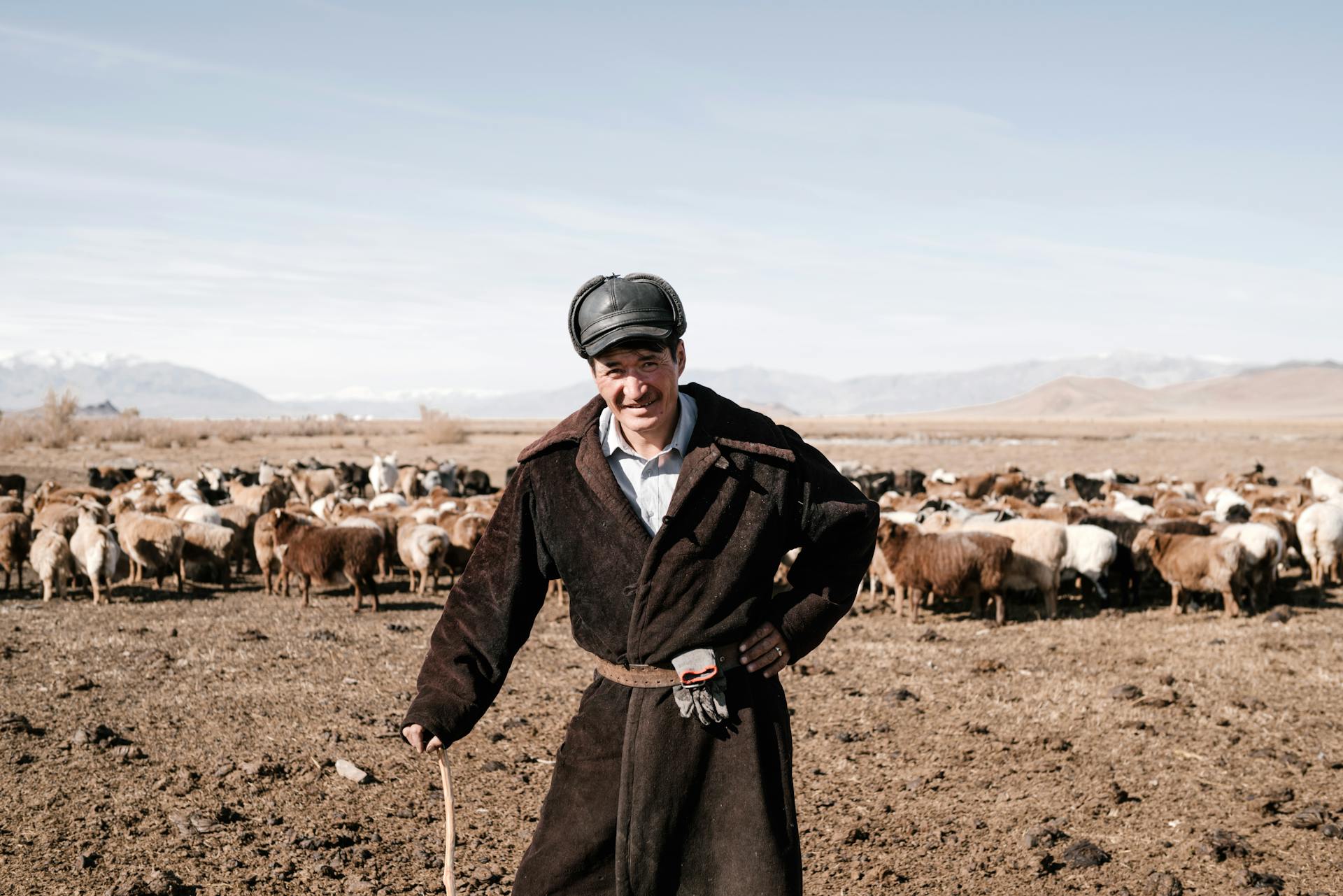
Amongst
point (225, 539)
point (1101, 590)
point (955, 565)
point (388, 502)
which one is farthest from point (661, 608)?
point (388, 502)

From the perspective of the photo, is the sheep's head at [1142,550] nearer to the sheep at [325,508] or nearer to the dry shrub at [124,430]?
the sheep at [325,508]

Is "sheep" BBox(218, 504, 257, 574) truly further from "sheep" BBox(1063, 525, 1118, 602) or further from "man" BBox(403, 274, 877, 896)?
"man" BBox(403, 274, 877, 896)

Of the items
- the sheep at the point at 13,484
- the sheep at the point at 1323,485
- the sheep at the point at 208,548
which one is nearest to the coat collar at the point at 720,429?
the sheep at the point at 208,548

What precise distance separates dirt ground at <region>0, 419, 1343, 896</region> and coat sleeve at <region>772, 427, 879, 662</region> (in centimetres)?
250

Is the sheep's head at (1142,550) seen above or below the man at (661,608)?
below

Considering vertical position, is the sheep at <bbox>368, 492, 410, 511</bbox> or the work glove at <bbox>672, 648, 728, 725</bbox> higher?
the work glove at <bbox>672, 648, 728, 725</bbox>

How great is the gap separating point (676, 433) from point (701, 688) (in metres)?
0.66

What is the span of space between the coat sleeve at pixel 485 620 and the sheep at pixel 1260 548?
9.56m

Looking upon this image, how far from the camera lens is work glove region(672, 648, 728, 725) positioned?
2.50 m

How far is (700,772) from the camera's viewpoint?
2.61m

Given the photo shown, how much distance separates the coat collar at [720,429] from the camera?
2.59m

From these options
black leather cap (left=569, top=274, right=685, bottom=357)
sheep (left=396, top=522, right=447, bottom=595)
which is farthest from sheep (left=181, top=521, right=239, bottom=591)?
black leather cap (left=569, top=274, right=685, bottom=357)

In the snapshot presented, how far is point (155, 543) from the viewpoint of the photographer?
11.7 meters

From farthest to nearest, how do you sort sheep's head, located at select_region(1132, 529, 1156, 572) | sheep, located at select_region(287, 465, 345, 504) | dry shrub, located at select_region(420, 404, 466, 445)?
dry shrub, located at select_region(420, 404, 466, 445) → sheep, located at select_region(287, 465, 345, 504) → sheep's head, located at select_region(1132, 529, 1156, 572)
